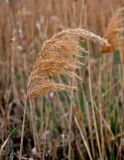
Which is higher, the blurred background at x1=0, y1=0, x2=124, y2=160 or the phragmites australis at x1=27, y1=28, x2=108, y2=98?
the phragmites australis at x1=27, y1=28, x2=108, y2=98

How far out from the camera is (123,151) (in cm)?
202

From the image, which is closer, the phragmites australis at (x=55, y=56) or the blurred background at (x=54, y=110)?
the phragmites australis at (x=55, y=56)

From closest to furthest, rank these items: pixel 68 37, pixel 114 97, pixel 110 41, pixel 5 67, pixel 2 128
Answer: pixel 68 37 → pixel 110 41 → pixel 2 128 → pixel 114 97 → pixel 5 67

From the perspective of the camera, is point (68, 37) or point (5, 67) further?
point (5, 67)

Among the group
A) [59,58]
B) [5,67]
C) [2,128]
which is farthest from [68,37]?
[5,67]

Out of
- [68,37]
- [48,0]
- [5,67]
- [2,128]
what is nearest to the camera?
[68,37]

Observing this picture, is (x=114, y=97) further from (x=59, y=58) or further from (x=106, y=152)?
(x=59, y=58)

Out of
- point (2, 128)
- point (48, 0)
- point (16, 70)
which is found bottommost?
point (2, 128)

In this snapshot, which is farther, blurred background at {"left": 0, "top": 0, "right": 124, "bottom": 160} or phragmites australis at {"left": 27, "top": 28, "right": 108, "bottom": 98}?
blurred background at {"left": 0, "top": 0, "right": 124, "bottom": 160}

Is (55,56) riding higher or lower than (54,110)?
higher

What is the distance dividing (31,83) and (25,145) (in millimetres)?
951

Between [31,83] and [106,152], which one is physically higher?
[31,83]

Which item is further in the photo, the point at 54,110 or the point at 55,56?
the point at 54,110

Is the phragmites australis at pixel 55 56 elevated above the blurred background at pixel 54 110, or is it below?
above
